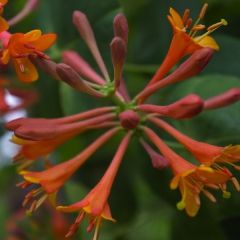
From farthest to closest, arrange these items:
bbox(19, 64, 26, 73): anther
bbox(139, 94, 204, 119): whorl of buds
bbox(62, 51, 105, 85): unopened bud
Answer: bbox(62, 51, 105, 85): unopened bud < bbox(19, 64, 26, 73): anther < bbox(139, 94, 204, 119): whorl of buds

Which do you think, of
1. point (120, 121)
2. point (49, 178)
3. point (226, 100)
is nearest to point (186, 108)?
point (226, 100)

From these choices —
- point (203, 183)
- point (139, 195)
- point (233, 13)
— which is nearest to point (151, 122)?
point (203, 183)

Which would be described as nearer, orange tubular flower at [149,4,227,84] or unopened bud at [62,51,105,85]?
orange tubular flower at [149,4,227,84]

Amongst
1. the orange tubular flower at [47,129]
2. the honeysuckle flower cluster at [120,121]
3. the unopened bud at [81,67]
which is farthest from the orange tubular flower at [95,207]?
the unopened bud at [81,67]

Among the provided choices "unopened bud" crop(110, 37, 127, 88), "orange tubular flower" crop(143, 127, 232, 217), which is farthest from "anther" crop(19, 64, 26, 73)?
"orange tubular flower" crop(143, 127, 232, 217)

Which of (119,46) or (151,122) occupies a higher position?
(119,46)

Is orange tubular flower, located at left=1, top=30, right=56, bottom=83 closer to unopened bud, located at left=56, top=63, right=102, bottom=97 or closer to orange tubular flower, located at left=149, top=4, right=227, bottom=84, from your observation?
unopened bud, located at left=56, top=63, right=102, bottom=97

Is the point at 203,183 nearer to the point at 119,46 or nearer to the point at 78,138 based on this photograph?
the point at 119,46

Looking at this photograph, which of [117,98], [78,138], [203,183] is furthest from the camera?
[78,138]
